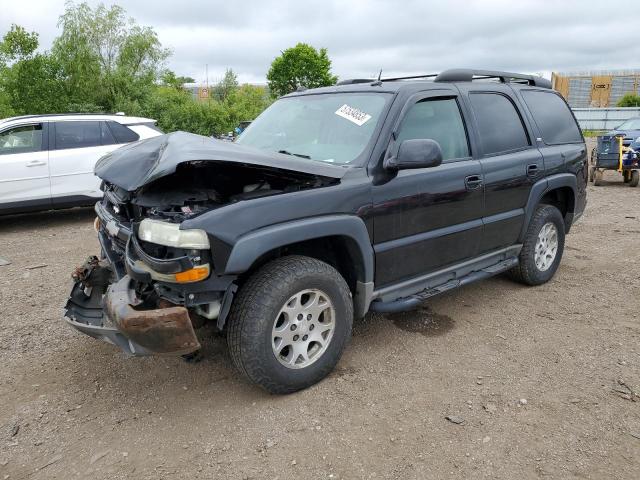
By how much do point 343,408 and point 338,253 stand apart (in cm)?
97

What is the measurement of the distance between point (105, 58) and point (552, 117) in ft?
72.1

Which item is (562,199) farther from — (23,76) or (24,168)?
(23,76)

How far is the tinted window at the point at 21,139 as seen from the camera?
24.0 ft

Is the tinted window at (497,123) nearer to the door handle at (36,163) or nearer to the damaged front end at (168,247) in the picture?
the damaged front end at (168,247)

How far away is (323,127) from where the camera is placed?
3701 millimetres

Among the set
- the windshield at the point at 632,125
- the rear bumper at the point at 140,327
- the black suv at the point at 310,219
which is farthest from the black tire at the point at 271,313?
the windshield at the point at 632,125

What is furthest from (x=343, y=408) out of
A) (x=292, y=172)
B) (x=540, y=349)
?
(x=540, y=349)

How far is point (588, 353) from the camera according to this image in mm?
3586

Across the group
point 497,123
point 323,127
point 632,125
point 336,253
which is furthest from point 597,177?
point 336,253

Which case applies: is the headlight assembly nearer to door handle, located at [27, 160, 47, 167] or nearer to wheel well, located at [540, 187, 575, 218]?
wheel well, located at [540, 187, 575, 218]

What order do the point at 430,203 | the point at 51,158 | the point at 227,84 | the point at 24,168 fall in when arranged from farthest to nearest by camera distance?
the point at 227,84, the point at 51,158, the point at 24,168, the point at 430,203

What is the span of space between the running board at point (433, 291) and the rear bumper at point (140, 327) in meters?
1.32

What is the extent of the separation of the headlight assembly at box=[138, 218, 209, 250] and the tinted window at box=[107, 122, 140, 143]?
6171mm

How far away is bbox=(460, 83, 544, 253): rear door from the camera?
13.2ft
